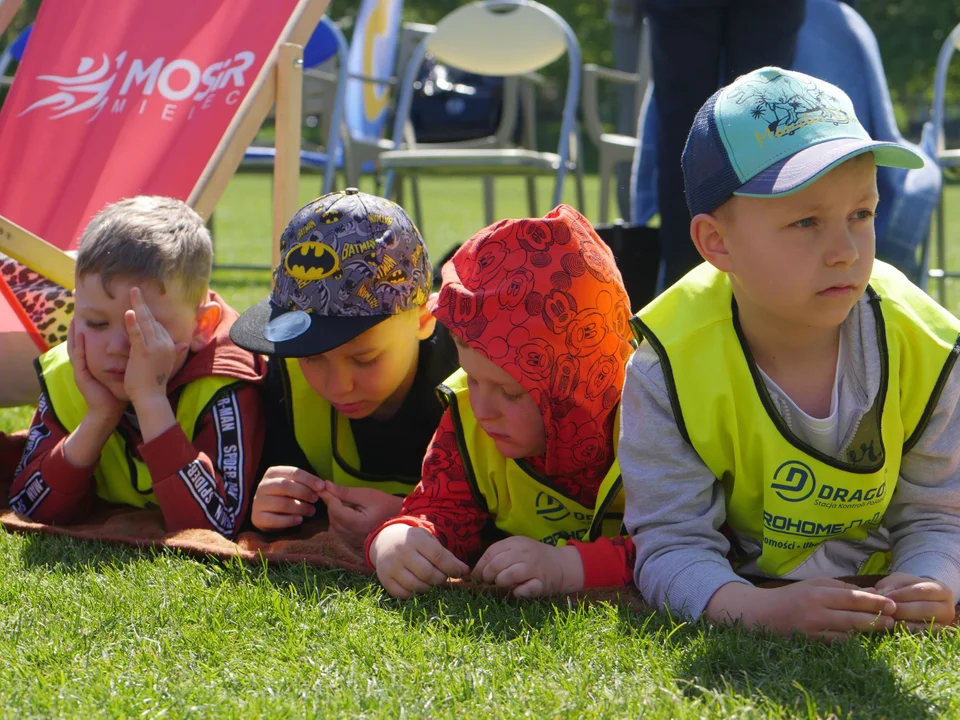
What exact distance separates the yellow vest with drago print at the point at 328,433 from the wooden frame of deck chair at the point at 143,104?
61 centimetres

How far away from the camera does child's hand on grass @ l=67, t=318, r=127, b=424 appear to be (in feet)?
8.50

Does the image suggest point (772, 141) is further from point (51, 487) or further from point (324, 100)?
point (324, 100)

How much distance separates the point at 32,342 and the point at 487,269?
1452mm

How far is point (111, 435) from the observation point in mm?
2732

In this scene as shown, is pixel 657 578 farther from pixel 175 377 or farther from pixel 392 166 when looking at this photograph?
pixel 392 166

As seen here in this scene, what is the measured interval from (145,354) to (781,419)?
4.32 feet

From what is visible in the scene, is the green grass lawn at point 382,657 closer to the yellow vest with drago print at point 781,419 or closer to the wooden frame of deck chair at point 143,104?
the yellow vest with drago print at point 781,419

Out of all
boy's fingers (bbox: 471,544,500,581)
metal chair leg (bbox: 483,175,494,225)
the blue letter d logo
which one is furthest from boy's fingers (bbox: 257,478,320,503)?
metal chair leg (bbox: 483,175,494,225)

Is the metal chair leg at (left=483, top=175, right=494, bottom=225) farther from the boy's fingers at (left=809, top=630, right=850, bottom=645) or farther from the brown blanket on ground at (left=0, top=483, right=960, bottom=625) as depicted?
the boy's fingers at (left=809, top=630, right=850, bottom=645)

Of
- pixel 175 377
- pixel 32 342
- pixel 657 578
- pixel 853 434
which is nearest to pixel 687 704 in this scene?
pixel 657 578

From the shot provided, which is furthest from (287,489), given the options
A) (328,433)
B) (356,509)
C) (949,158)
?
(949,158)

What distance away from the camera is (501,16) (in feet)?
19.6

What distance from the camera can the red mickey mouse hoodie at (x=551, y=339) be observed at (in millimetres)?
2164

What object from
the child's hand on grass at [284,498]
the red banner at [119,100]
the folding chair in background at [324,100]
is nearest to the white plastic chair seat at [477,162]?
the folding chair in background at [324,100]
